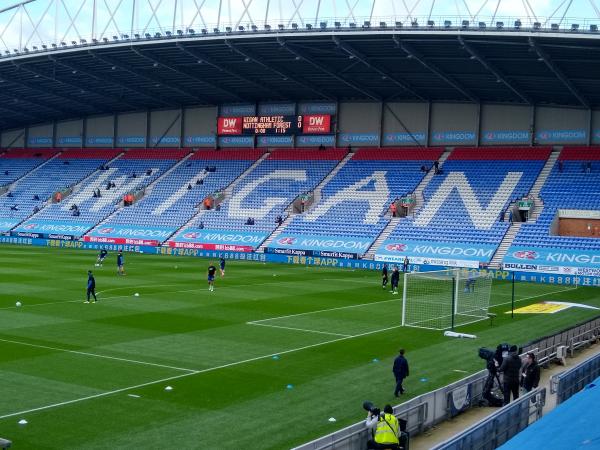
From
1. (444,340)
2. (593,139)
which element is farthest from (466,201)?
(444,340)

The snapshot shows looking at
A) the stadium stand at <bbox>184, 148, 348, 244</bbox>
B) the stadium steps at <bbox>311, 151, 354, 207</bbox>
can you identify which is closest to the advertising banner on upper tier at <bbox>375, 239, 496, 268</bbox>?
the stadium steps at <bbox>311, 151, 354, 207</bbox>

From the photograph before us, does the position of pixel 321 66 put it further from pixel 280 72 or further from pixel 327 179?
pixel 327 179

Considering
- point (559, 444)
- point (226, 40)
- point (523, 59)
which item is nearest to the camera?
point (559, 444)

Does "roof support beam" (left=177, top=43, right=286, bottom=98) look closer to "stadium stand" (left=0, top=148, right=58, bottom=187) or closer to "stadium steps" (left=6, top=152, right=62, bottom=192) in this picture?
"stadium steps" (left=6, top=152, right=62, bottom=192)

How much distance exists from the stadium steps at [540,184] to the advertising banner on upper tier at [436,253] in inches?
205

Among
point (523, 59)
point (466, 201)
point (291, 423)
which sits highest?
point (523, 59)

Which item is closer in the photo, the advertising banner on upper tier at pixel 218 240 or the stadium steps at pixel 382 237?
the stadium steps at pixel 382 237

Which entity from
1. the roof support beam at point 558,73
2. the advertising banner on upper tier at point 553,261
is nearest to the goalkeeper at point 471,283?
the advertising banner on upper tier at point 553,261

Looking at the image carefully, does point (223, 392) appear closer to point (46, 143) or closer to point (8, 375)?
point (8, 375)

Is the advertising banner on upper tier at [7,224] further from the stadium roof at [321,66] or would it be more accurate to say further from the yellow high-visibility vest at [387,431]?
the yellow high-visibility vest at [387,431]

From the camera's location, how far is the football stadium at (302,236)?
625 inches

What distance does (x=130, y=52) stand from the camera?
56.8m

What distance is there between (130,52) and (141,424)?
46.6 metres

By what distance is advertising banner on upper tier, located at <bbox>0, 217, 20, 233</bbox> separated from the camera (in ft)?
239
